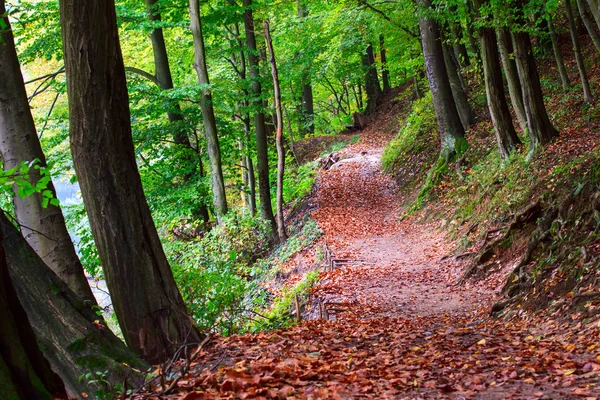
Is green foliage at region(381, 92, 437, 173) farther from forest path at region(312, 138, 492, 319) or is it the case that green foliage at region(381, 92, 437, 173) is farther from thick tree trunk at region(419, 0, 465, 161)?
thick tree trunk at region(419, 0, 465, 161)

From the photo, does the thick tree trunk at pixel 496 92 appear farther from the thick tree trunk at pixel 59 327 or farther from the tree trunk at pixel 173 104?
the thick tree trunk at pixel 59 327

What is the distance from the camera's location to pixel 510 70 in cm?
1229

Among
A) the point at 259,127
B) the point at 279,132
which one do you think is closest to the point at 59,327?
the point at 279,132

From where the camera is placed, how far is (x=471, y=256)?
1105cm

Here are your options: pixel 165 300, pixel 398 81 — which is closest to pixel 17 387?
pixel 165 300

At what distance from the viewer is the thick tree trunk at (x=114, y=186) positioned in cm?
532

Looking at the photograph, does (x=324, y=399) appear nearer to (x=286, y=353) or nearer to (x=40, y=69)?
(x=286, y=353)

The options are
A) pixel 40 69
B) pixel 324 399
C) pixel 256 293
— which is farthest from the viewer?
pixel 40 69

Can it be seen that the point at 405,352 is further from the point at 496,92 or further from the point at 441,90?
the point at 441,90

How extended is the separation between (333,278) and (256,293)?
273 centimetres

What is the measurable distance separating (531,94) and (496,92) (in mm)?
1138

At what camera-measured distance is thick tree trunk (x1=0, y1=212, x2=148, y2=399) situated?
14.5 feet

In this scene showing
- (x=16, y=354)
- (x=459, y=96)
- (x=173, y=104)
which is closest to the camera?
(x=16, y=354)

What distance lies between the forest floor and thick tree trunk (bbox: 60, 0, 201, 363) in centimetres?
62
